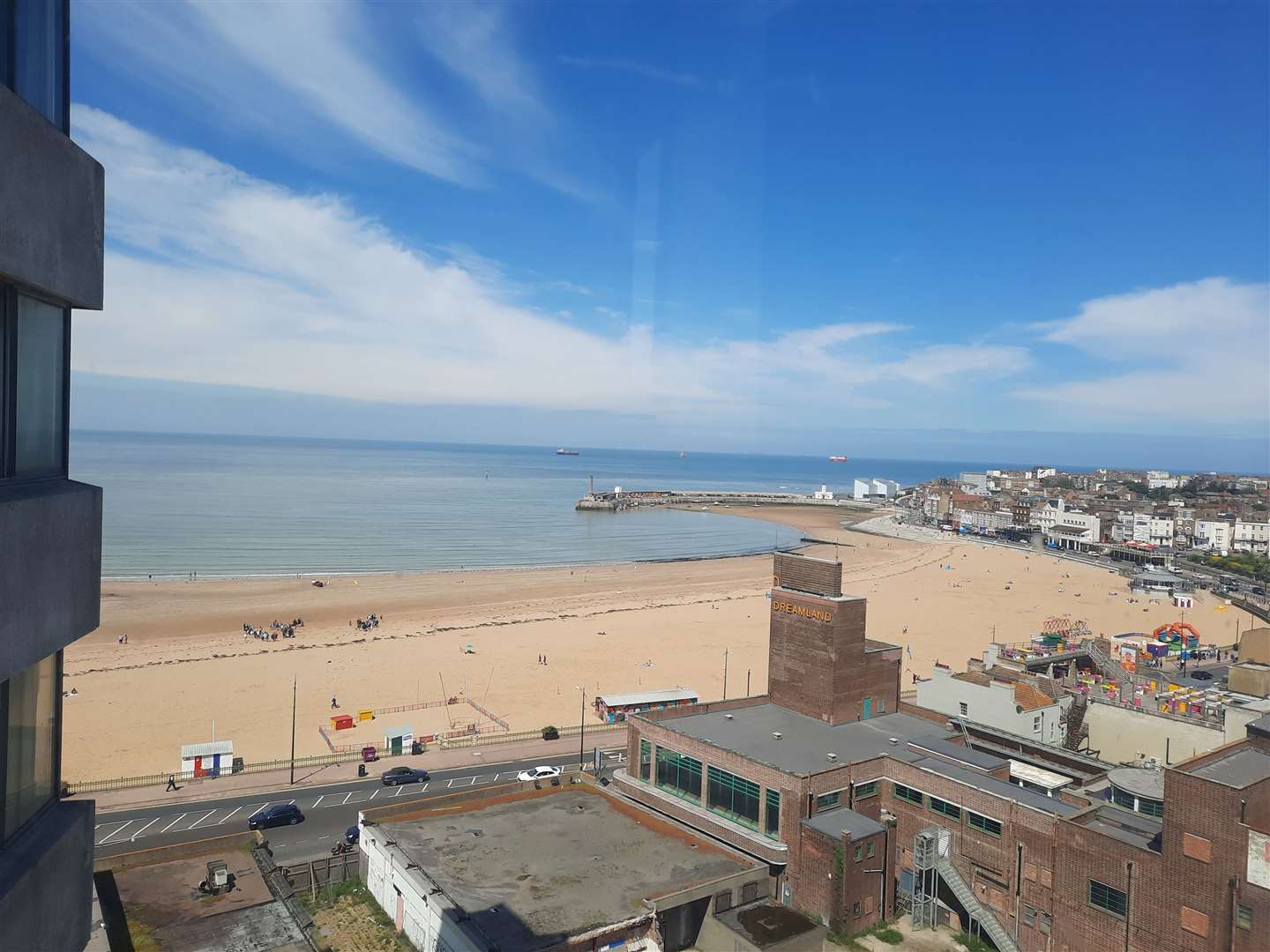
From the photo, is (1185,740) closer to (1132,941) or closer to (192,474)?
(1132,941)

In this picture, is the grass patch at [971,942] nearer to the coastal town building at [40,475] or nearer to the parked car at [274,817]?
the parked car at [274,817]

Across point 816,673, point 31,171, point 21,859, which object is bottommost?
point 816,673

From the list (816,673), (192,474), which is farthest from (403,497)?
(816,673)

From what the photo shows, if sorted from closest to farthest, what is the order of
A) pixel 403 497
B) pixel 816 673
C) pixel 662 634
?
pixel 816 673
pixel 662 634
pixel 403 497

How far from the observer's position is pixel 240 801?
94.4 feet

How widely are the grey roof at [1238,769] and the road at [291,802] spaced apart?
19706 millimetres

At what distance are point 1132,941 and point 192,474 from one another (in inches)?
7651

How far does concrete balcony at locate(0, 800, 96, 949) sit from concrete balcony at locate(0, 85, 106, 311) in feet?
7.45

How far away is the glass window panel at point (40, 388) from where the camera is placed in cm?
339

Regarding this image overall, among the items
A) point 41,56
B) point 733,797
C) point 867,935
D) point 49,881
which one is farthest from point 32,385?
point 733,797

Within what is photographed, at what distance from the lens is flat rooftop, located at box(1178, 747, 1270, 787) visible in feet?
58.9

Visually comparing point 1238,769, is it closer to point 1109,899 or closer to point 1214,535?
point 1109,899

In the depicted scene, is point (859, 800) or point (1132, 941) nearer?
point (1132, 941)

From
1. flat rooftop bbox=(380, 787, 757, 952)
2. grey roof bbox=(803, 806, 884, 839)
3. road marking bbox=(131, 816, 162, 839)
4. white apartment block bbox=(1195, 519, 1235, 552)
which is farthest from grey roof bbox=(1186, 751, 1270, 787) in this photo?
white apartment block bbox=(1195, 519, 1235, 552)
